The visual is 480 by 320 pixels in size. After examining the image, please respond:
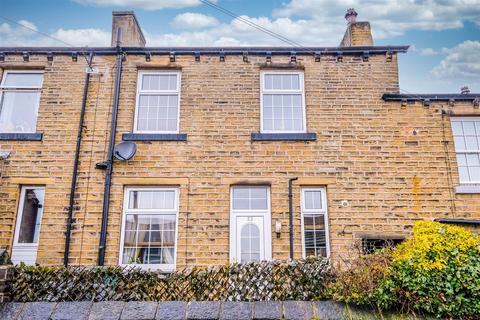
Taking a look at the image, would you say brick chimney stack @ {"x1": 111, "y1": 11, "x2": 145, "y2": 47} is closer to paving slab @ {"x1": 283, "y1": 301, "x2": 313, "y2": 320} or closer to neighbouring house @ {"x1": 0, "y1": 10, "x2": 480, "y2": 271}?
neighbouring house @ {"x1": 0, "y1": 10, "x2": 480, "y2": 271}

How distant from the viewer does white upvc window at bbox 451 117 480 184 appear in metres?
9.26

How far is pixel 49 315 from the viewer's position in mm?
4277

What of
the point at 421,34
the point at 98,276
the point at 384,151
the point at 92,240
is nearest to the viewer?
the point at 98,276

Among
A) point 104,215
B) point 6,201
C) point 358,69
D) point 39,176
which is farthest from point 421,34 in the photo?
point 6,201

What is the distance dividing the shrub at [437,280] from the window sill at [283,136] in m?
4.65

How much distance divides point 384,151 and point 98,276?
7.66 m

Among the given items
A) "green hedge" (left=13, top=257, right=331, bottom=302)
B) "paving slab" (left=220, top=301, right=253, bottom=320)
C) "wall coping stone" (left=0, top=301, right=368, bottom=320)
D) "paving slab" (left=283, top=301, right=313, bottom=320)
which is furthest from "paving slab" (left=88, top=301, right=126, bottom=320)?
"paving slab" (left=283, top=301, right=313, bottom=320)

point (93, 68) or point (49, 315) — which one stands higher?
point (93, 68)

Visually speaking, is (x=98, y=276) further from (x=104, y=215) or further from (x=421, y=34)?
(x=421, y=34)

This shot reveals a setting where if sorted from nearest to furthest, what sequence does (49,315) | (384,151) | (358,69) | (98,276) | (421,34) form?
1. (49,315)
2. (98,276)
3. (384,151)
4. (358,69)
5. (421,34)

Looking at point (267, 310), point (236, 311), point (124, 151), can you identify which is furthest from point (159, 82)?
point (267, 310)

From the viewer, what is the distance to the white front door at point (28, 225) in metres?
8.45

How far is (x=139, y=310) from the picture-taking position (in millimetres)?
4332

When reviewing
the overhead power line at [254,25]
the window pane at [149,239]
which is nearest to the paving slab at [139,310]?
the window pane at [149,239]
